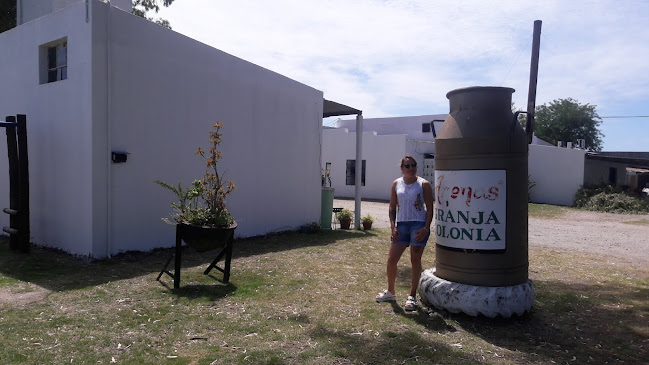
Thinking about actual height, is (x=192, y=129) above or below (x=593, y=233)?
above

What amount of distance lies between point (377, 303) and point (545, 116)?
4791cm

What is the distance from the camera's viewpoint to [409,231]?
16.3ft

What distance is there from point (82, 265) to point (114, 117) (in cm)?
222

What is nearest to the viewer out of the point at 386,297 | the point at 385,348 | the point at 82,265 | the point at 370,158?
the point at 385,348

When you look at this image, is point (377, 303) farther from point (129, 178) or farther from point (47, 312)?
point (129, 178)

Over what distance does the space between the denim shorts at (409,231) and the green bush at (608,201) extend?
20.0m

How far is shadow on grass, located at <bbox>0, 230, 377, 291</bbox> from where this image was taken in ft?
19.2

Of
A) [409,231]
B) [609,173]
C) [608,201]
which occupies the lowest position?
[608,201]

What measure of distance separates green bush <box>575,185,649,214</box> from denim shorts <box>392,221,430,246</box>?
788 inches

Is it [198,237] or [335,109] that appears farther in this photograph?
[335,109]

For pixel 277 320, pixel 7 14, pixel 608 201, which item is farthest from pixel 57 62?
pixel 608 201

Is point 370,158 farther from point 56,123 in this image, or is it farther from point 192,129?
point 56,123

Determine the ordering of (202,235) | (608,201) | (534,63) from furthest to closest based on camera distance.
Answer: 1. (608,201)
2. (534,63)
3. (202,235)

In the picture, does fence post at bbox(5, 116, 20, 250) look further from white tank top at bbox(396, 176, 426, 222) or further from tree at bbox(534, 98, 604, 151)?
tree at bbox(534, 98, 604, 151)
